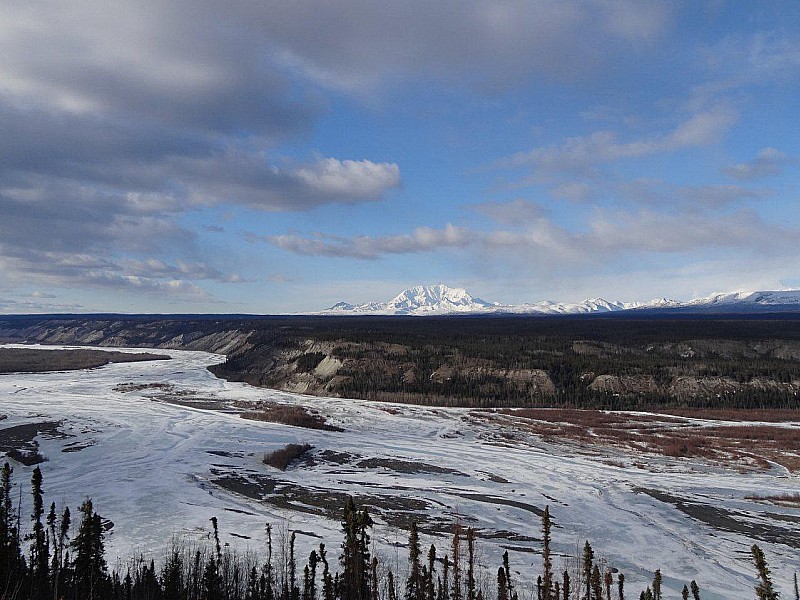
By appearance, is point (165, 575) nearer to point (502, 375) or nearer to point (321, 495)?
point (321, 495)

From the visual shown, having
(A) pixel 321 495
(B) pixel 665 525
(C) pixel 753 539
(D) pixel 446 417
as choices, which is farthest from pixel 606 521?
(D) pixel 446 417

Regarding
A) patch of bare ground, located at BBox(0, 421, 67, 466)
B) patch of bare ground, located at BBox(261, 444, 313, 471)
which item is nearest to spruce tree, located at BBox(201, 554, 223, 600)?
patch of bare ground, located at BBox(261, 444, 313, 471)

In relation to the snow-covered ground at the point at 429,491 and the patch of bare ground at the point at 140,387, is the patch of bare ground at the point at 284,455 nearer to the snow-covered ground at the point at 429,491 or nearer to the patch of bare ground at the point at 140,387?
the snow-covered ground at the point at 429,491

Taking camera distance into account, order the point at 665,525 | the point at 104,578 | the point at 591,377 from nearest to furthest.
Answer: the point at 104,578
the point at 665,525
the point at 591,377

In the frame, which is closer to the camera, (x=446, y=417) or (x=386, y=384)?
(x=446, y=417)

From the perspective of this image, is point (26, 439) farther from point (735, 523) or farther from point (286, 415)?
point (735, 523)

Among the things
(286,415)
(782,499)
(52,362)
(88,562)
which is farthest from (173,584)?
(52,362)

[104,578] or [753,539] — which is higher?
[104,578]

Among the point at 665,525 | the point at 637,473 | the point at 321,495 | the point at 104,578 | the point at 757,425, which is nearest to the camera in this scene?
the point at 104,578
